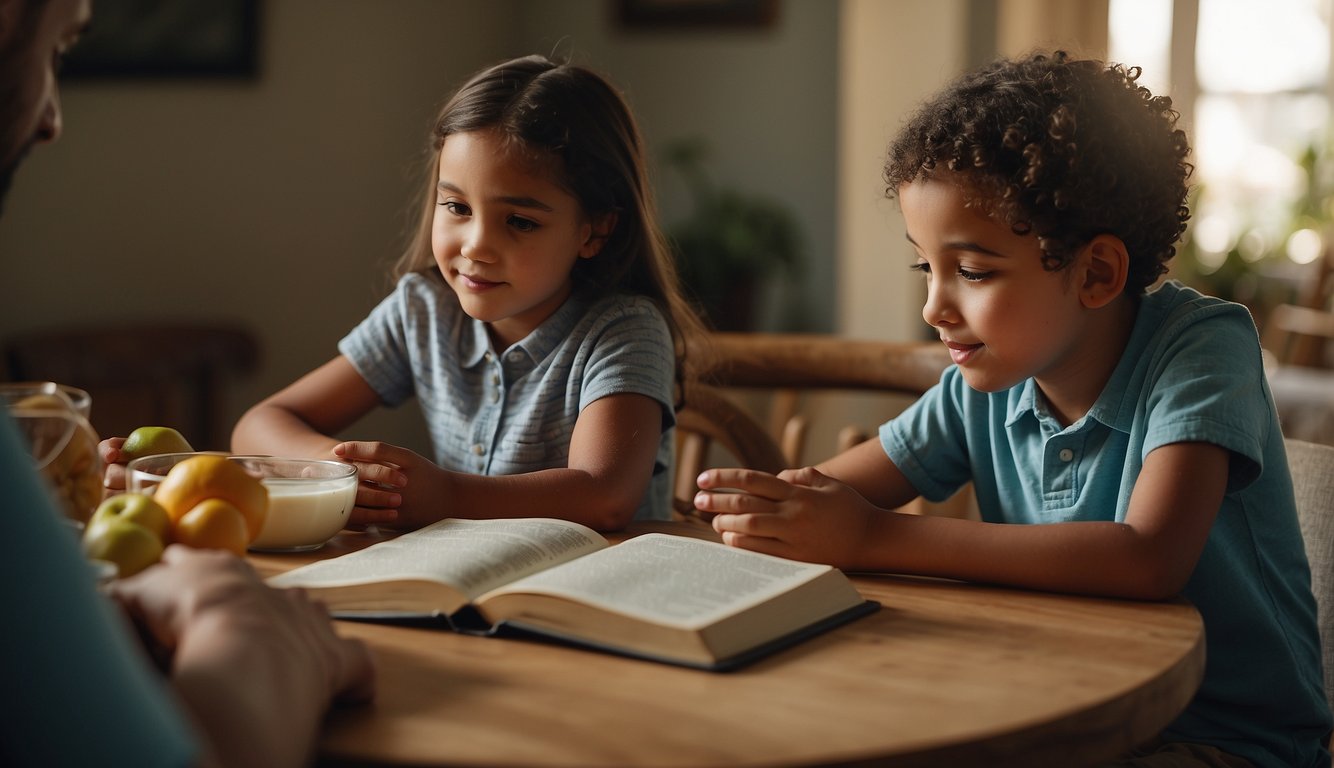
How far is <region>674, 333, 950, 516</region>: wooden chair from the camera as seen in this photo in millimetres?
1722

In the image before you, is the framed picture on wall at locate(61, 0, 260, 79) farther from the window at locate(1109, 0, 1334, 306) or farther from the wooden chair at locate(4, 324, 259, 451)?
the window at locate(1109, 0, 1334, 306)

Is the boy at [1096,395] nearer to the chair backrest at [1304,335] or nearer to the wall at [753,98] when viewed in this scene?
the wall at [753,98]

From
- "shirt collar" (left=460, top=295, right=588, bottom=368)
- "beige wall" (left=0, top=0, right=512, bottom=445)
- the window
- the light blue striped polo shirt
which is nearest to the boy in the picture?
the light blue striped polo shirt

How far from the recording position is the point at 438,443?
168 centimetres

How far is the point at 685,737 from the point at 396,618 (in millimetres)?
295

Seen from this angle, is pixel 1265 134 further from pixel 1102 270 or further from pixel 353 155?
pixel 1102 270

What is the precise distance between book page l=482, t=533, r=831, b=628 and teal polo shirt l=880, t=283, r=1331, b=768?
0.38m

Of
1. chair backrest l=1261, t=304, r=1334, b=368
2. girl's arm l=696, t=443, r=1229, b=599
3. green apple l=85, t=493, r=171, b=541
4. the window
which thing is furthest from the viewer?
the window

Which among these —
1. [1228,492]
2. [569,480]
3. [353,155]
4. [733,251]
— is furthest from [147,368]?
[1228,492]

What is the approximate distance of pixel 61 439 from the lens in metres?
0.90

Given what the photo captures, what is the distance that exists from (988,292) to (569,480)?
0.45 metres

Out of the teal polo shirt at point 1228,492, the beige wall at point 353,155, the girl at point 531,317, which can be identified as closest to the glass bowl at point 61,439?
the girl at point 531,317

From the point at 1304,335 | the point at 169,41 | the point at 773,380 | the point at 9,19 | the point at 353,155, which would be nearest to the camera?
the point at 9,19

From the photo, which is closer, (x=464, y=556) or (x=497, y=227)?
(x=464, y=556)
